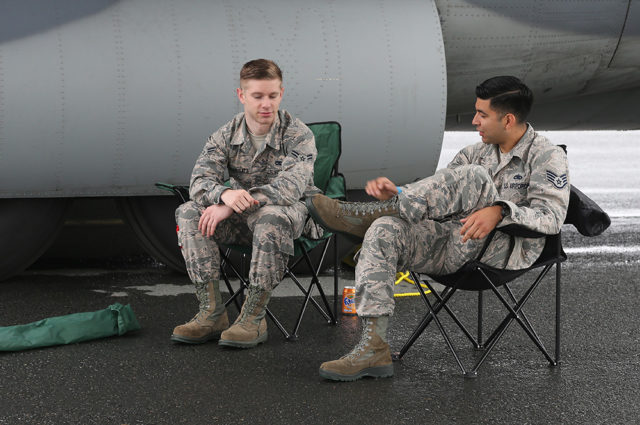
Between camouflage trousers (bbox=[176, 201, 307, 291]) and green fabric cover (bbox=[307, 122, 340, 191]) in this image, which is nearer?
camouflage trousers (bbox=[176, 201, 307, 291])

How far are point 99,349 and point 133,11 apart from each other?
2.00 metres

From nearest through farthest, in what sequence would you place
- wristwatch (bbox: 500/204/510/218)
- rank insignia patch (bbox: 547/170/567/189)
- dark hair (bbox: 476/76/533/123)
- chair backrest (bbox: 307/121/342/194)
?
wristwatch (bbox: 500/204/510/218) → rank insignia patch (bbox: 547/170/567/189) → dark hair (bbox: 476/76/533/123) → chair backrest (bbox: 307/121/342/194)

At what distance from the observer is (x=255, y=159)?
3416mm

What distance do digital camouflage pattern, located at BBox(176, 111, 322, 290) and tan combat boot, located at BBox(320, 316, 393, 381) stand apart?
0.55 meters

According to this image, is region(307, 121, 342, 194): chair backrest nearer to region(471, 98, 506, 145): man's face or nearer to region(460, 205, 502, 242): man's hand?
region(471, 98, 506, 145): man's face

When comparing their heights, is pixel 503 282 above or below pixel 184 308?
above

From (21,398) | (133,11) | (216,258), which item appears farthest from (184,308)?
(133,11)

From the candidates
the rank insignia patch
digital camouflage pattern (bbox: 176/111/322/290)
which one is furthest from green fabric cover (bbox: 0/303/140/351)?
the rank insignia patch

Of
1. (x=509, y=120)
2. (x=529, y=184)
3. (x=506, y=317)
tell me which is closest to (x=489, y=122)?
(x=509, y=120)

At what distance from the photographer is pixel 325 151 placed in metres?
3.83

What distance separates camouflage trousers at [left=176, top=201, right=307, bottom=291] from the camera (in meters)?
3.14

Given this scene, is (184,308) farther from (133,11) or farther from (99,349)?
(133,11)

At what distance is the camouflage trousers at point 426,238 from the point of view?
2600mm

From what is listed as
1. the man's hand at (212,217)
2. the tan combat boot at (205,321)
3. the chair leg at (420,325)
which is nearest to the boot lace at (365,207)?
the chair leg at (420,325)
